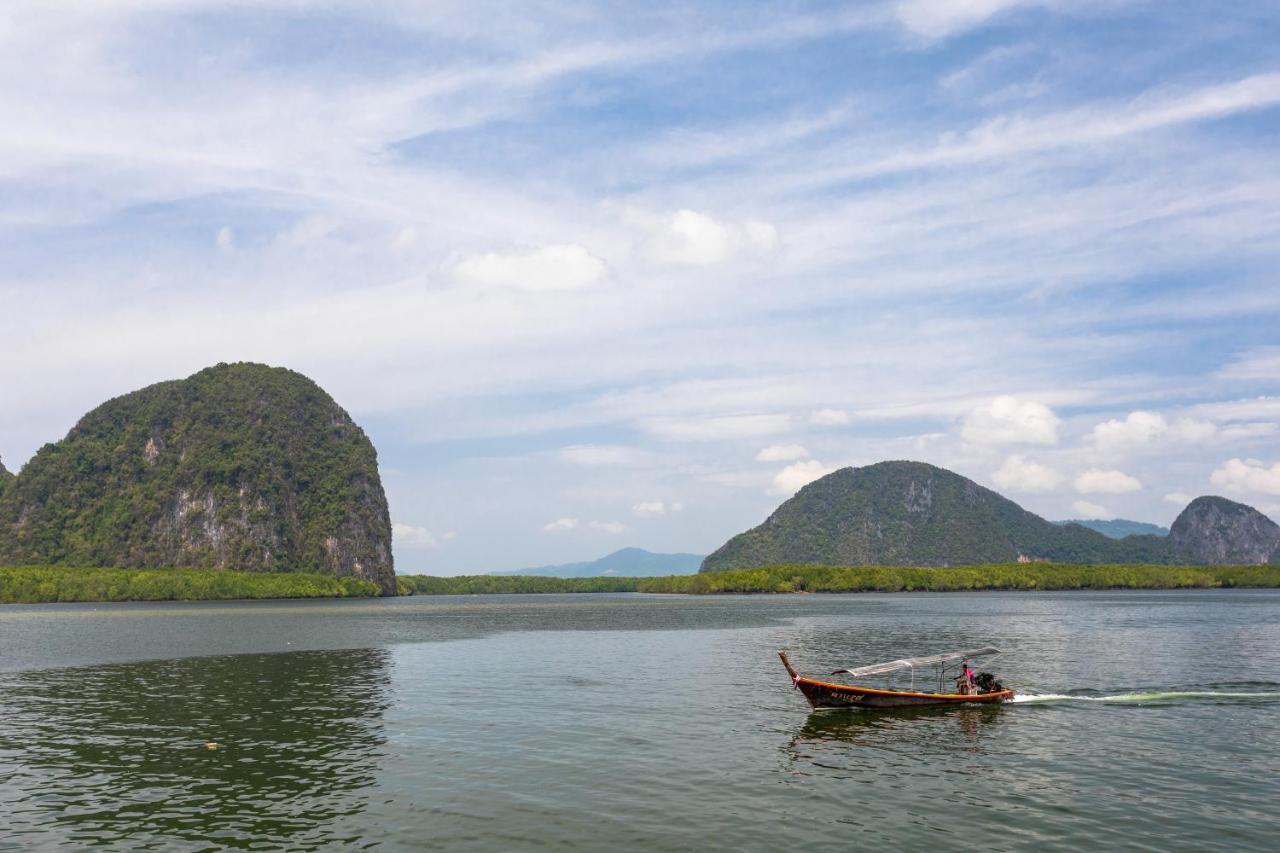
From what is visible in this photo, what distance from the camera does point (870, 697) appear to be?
50.3 meters

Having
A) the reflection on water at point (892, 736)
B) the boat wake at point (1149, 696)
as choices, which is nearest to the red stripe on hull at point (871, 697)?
the reflection on water at point (892, 736)

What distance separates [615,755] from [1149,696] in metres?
38.5

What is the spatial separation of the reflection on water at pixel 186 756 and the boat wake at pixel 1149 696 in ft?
133

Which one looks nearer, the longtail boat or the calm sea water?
the calm sea water

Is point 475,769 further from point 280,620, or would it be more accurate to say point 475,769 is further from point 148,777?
point 280,620

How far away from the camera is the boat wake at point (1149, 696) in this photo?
5462 cm

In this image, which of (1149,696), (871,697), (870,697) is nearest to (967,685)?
(871,697)

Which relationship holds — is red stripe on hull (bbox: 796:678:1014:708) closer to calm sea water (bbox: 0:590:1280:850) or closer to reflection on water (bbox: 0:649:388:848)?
calm sea water (bbox: 0:590:1280:850)

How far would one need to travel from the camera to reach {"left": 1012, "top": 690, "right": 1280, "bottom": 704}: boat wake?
54.6 meters

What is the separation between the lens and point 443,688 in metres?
60.8

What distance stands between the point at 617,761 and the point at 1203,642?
83969 millimetres

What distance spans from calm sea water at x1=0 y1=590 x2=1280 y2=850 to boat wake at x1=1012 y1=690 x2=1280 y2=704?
314mm

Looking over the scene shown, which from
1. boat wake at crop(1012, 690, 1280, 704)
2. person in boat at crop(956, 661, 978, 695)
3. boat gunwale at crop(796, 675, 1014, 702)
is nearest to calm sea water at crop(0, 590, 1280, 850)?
boat wake at crop(1012, 690, 1280, 704)

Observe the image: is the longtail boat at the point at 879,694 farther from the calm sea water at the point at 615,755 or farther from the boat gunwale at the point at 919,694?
the calm sea water at the point at 615,755
